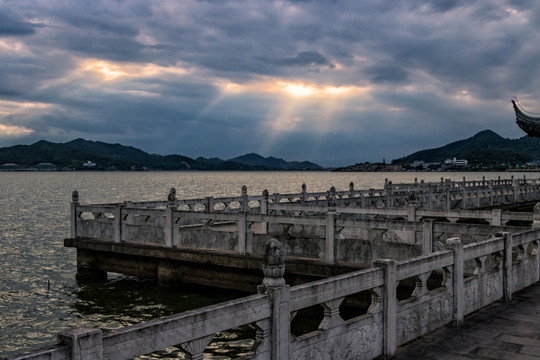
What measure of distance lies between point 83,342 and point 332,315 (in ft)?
11.9

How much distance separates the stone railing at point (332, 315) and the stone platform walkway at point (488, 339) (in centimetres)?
22

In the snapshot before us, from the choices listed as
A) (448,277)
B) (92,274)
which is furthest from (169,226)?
(448,277)

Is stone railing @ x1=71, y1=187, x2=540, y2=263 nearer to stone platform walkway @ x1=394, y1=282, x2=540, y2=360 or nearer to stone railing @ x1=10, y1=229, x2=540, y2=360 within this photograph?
stone railing @ x1=10, y1=229, x2=540, y2=360

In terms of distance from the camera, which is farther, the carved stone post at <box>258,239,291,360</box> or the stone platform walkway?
the stone platform walkway

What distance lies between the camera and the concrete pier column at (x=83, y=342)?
4188mm

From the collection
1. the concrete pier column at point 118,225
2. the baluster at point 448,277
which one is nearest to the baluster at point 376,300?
the baluster at point 448,277

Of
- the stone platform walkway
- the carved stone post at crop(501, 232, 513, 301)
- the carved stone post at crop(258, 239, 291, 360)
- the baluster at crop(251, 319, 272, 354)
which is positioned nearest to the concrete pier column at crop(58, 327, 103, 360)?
the baluster at crop(251, 319, 272, 354)

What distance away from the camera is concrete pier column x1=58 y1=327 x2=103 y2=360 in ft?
13.7

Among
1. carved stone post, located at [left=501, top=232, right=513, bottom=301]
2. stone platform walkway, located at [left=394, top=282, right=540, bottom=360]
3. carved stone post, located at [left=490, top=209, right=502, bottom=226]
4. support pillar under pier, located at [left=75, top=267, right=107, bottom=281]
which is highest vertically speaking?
carved stone post, located at [left=490, top=209, right=502, bottom=226]

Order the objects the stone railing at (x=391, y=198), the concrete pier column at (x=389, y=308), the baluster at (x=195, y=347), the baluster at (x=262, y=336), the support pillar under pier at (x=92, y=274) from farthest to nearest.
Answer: the stone railing at (x=391, y=198)
the support pillar under pier at (x=92, y=274)
the concrete pier column at (x=389, y=308)
the baluster at (x=262, y=336)
the baluster at (x=195, y=347)

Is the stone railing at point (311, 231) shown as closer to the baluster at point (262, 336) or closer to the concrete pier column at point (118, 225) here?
the concrete pier column at point (118, 225)

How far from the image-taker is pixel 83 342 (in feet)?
13.9

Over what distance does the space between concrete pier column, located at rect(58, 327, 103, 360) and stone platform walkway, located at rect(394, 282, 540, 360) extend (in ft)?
15.9

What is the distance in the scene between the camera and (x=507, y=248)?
1097 centimetres
